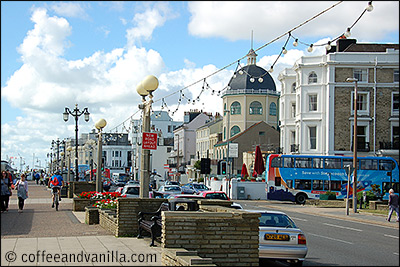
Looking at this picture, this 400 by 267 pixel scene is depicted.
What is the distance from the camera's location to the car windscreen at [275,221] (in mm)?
13238

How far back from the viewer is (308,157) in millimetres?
46062

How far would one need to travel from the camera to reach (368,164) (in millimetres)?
43656

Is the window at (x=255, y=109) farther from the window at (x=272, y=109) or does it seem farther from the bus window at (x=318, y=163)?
the bus window at (x=318, y=163)

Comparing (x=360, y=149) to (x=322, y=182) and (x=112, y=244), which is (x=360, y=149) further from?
(x=112, y=244)

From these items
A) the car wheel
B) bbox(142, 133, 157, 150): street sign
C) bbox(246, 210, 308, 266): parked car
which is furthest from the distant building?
bbox(246, 210, 308, 266): parked car

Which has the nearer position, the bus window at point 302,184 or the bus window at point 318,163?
the bus window at point 318,163

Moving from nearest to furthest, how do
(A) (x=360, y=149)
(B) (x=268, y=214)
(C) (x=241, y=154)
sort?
(B) (x=268, y=214) → (A) (x=360, y=149) → (C) (x=241, y=154)

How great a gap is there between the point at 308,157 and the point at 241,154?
4010 cm

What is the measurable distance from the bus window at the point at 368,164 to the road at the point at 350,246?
19.7m

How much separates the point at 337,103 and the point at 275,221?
3046 cm

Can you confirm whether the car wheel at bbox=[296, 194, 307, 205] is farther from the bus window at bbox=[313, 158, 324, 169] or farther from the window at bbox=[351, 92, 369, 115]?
the window at bbox=[351, 92, 369, 115]

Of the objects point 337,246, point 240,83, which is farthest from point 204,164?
point 240,83

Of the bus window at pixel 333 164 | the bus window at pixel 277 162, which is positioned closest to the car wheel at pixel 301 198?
the bus window at pixel 277 162

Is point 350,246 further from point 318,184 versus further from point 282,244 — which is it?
point 318,184
